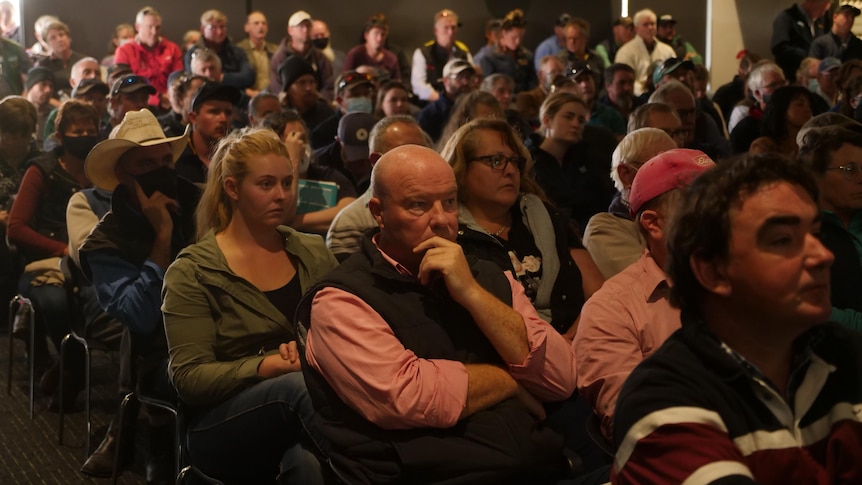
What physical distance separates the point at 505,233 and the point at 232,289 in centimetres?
93

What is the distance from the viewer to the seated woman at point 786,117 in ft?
18.8

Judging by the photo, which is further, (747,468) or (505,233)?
(505,233)

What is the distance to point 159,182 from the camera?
3604mm

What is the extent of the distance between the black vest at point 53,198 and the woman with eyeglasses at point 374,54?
5359 mm

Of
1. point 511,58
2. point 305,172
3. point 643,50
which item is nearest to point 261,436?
point 305,172

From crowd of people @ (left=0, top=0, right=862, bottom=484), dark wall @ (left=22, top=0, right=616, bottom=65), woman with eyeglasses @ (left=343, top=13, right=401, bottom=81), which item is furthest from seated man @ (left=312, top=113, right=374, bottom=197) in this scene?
dark wall @ (left=22, top=0, right=616, bottom=65)

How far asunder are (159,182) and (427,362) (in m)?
1.75

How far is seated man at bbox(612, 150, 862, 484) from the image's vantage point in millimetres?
1561

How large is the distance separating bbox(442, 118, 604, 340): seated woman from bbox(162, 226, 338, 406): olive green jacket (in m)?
0.71

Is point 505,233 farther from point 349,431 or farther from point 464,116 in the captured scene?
point 464,116

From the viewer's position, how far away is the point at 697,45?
518 inches

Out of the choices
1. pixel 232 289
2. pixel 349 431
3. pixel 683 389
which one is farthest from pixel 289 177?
pixel 683 389

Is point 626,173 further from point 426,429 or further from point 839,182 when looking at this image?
point 426,429

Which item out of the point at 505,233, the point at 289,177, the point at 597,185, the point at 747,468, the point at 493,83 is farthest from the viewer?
the point at 493,83
